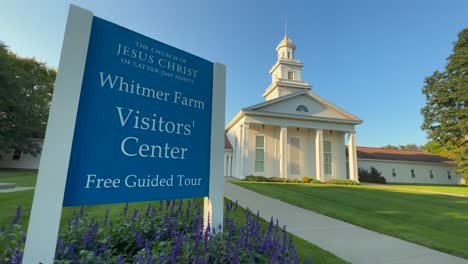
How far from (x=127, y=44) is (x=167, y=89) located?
632mm

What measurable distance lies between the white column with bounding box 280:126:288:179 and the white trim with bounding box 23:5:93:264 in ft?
61.7

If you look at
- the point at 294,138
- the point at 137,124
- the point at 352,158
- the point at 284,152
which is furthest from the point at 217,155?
the point at 352,158

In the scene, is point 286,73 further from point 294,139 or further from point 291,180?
point 291,180

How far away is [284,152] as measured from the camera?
1994 cm

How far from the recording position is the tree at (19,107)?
2052cm

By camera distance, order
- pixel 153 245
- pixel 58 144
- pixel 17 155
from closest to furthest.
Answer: pixel 58 144 → pixel 153 245 → pixel 17 155

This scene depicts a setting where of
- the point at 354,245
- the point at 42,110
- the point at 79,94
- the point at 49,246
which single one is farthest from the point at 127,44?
the point at 42,110

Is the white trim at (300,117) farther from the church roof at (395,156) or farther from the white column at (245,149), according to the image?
the church roof at (395,156)

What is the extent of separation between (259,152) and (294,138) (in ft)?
13.2

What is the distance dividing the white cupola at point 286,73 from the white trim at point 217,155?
2413cm

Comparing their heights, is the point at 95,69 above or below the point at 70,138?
above

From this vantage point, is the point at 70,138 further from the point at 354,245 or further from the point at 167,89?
the point at 354,245

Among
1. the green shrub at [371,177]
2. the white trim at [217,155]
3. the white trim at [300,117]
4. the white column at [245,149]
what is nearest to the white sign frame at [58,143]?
the white trim at [217,155]

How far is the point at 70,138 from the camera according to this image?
6.30 feet
